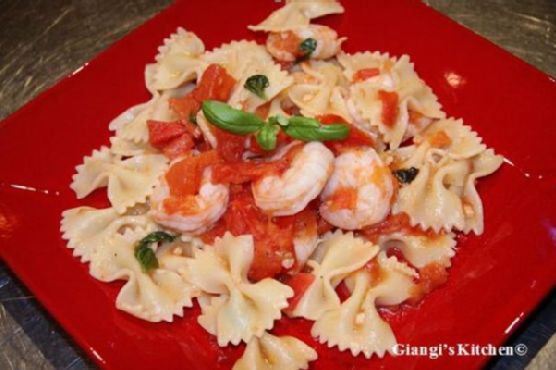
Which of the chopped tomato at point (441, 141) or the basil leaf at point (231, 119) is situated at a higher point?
the basil leaf at point (231, 119)

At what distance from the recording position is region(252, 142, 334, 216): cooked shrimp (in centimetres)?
411

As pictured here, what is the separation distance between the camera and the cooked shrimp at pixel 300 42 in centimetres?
526

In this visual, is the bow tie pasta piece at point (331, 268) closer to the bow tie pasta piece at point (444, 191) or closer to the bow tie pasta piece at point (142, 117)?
the bow tie pasta piece at point (444, 191)

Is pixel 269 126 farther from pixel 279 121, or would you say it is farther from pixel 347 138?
pixel 347 138

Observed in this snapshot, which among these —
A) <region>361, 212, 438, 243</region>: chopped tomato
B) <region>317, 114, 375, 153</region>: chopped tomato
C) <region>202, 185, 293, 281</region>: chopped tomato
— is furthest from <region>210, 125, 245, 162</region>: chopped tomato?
<region>361, 212, 438, 243</region>: chopped tomato

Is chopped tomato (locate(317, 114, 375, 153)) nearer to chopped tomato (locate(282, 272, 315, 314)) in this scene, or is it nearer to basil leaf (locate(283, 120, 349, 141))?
basil leaf (locate(283, 120, 349, 141))

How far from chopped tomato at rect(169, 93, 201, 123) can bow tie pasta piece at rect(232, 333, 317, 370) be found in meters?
1.73

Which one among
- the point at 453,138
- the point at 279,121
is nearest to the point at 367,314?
the point at 279,121

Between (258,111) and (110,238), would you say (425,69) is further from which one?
(110,238)

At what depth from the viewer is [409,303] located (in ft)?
13.8

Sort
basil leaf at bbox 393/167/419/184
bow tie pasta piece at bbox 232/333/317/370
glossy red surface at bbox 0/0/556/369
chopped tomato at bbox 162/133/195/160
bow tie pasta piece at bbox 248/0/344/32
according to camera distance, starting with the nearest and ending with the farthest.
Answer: bow tie pasta piece at bbox 232/333/317/370 < glossy red surface at bbox 0/0/556/369 < basil leaf at bbox 393/167/419/184 < chopped tomato at bbox 162/133/195/160 < bow tie pasta piece at bbox 248/0/344/32

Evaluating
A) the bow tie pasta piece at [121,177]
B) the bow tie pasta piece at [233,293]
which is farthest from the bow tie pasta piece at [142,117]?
the bow tie pasta piece at [233,293]

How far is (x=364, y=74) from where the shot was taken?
515 cm

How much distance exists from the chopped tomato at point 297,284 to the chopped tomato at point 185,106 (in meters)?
1.40
